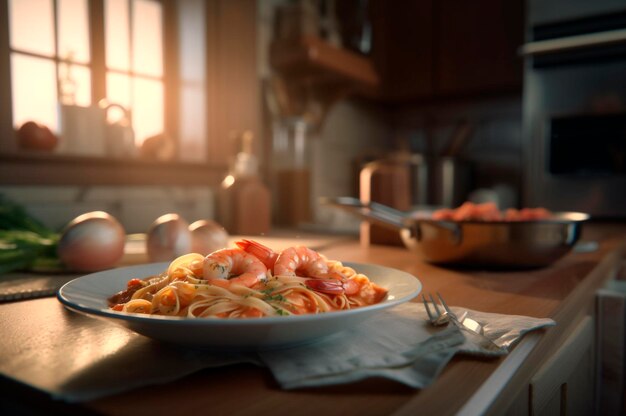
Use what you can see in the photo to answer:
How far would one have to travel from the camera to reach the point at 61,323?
1.92 ft

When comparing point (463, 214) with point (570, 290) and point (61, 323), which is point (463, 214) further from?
point (61, 323)

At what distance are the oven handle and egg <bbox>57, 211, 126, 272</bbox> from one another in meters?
2.60

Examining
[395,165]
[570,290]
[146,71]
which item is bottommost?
[570,290]

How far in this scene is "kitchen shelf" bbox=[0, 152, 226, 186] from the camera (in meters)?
1.54

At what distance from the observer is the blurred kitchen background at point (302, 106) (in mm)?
1707

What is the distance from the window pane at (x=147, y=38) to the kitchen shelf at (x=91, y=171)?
1.69ft

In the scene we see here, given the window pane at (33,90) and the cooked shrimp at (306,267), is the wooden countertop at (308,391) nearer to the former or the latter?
the cooked shrimp at (306,267)

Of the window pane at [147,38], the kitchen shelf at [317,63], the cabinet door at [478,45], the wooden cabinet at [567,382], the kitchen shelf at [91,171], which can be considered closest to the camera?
the wooden cabinet at [567,382]

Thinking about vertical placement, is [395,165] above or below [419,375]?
above

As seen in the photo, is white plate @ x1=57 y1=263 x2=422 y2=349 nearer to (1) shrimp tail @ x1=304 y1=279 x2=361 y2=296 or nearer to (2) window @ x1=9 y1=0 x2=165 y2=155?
(1) shrimp tail @ x1=304 y1=279 x2=361 y2=296

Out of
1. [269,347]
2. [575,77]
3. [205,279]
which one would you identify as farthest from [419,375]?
[575,77]

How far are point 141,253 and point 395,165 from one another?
0.78 m

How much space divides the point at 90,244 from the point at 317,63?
5.22ft

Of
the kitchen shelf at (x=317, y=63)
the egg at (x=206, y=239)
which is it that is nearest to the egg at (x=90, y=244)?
the egg at (x=206, y=239)
